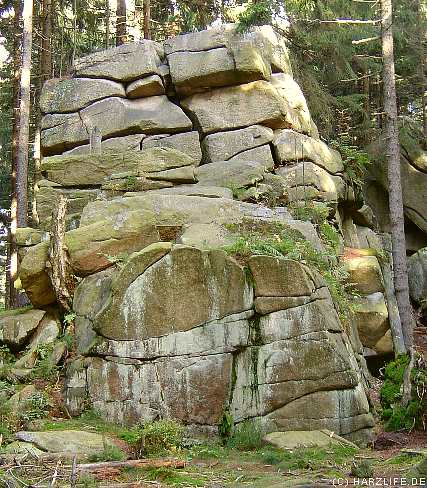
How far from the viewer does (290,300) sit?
1055 centimetres

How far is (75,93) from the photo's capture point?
781 inches

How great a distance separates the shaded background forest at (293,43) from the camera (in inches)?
867

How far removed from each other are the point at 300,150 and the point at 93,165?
672 cm

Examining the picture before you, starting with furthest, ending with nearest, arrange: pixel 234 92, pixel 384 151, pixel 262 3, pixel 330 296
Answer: pixel 384 151 < pixel 234 92 < pixel 262 3 < pixel 330 296

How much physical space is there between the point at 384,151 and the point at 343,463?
16.7 m

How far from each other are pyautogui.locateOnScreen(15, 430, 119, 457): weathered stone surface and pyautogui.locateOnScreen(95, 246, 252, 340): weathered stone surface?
6.57ft

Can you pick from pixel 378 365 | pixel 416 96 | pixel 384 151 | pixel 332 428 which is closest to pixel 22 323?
pixel 332 428

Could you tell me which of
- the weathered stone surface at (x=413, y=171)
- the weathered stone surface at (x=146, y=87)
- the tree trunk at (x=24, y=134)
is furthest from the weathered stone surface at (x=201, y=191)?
the weathered stone surface at (x=413, y=171)

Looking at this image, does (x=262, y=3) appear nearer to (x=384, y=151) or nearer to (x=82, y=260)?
(x=384, y=151)

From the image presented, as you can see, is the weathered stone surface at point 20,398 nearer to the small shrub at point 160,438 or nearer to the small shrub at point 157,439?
the small shrub at point 157,439

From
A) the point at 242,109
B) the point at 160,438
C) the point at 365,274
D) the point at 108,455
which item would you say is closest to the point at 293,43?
the point at 242,109

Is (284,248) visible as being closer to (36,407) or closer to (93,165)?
(36,407)

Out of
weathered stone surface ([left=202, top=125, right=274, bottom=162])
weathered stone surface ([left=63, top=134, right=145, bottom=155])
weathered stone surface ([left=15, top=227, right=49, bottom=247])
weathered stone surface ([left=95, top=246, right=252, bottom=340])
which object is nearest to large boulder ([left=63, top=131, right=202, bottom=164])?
weathered stone surface ([left=63, top=134, right=145, bottom=155])

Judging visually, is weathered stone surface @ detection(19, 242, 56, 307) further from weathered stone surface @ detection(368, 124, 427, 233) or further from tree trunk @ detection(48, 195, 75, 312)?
weathered stone surface @ detection(368, 124, 427, 233)
